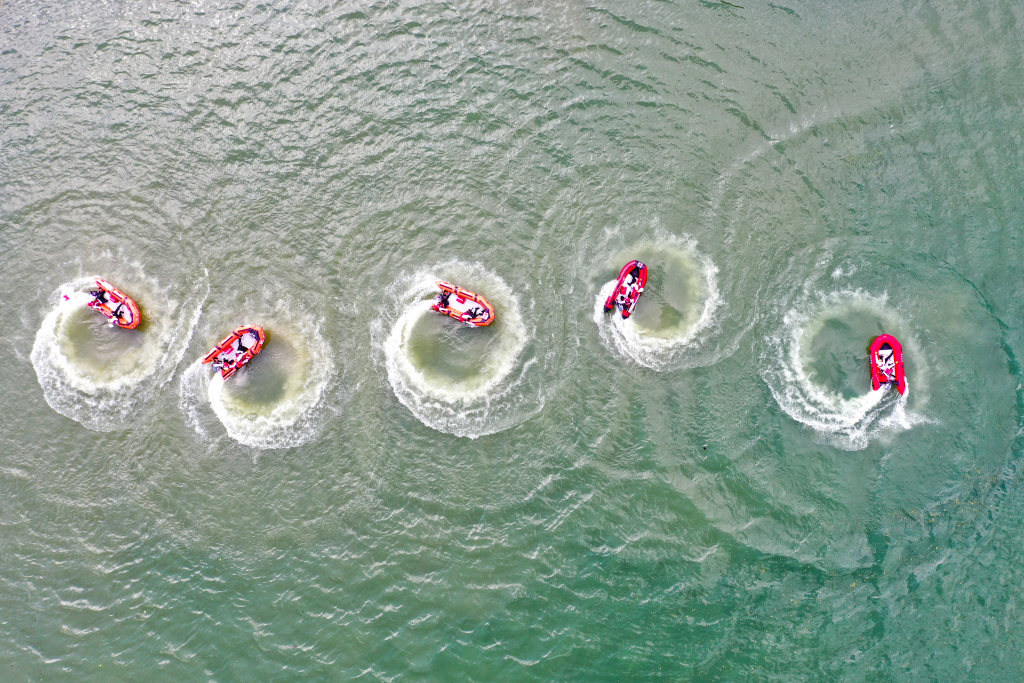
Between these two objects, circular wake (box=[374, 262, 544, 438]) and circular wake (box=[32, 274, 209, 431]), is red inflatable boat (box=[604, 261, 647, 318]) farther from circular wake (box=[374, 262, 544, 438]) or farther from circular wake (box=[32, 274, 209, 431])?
circular wake (box=[32, 274, 209, 431])

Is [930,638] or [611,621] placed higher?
[930,638]

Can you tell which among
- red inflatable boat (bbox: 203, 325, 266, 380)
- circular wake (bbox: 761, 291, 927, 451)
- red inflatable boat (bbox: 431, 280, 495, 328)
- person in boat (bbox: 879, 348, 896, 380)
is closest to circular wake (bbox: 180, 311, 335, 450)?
red inflatable boat (bbox: 203, 325, 266, 380)

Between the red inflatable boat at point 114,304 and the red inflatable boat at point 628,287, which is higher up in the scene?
the red inflatable boat at point 628,287

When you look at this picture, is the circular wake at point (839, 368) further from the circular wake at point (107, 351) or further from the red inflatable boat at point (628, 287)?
the circular wake at point (107, 351)

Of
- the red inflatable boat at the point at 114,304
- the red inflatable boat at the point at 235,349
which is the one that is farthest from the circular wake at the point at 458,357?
the red inflatable boat at the point at 114,304

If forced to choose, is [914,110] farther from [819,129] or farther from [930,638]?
[930,638]

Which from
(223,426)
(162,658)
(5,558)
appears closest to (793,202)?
(223,426)
